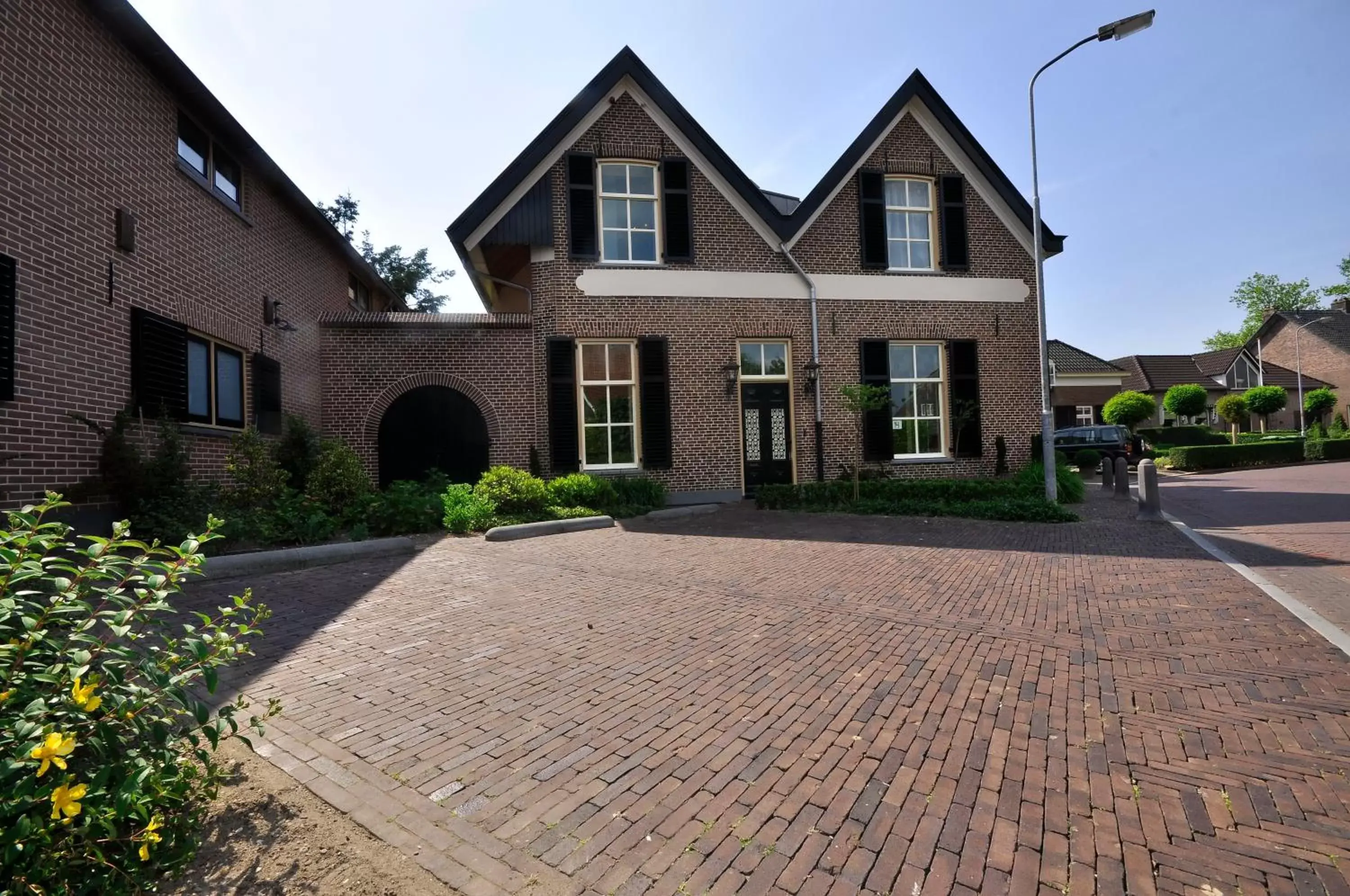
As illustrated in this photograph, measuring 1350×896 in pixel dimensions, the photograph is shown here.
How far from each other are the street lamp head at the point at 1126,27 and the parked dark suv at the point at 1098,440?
16.1 m

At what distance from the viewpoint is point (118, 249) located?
729cm

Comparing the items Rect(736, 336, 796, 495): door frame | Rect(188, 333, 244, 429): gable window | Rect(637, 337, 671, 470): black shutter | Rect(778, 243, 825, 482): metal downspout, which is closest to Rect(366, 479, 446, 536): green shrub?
Rect(188, 333, 244, 429): gable window

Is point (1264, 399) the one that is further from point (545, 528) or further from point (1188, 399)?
point (545, 528)

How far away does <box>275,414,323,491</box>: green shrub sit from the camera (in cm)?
1048

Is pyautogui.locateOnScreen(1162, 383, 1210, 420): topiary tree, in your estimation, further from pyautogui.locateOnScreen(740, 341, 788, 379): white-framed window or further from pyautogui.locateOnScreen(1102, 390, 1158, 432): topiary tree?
pyautogui.locateOnScreen(740, 341, 788, 379): white-framed window

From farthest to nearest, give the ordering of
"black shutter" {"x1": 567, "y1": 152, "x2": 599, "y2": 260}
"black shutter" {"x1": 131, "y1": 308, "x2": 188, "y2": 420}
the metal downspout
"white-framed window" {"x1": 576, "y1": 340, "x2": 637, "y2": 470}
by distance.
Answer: the metal downspout → "white-framed window" {"x1": 576, "y1": 340, "x2": 637, "y2": 470} → "black shutter" {"x1": 567, "y1": 152, "x2": 599, "y2": 260} → "black shutter" {"x1": 131, "y1": 308, "x2": 188, "y2": 420}

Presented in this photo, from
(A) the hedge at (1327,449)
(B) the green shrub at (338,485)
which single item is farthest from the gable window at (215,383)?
(A) the hedge at (1327,449)

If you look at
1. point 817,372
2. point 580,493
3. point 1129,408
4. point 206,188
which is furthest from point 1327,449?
point 206,188

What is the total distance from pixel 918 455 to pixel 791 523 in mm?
5083

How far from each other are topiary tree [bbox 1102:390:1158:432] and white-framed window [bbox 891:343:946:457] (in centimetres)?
2044

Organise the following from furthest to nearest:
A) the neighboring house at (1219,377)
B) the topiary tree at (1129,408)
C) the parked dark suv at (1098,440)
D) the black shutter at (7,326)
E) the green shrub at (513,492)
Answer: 1. the neighboring house at (1219,377)
2. the topiary tree at (1129,408)
3. the parked dark suv at (1098,440)
4. the green shrub at (513,492)
5. the black shutter at (7,326)

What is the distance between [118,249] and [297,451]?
4098mm

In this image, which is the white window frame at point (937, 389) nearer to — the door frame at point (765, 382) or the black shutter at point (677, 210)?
the door frame at point (765, 382)

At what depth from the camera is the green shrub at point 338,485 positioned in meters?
9.18
